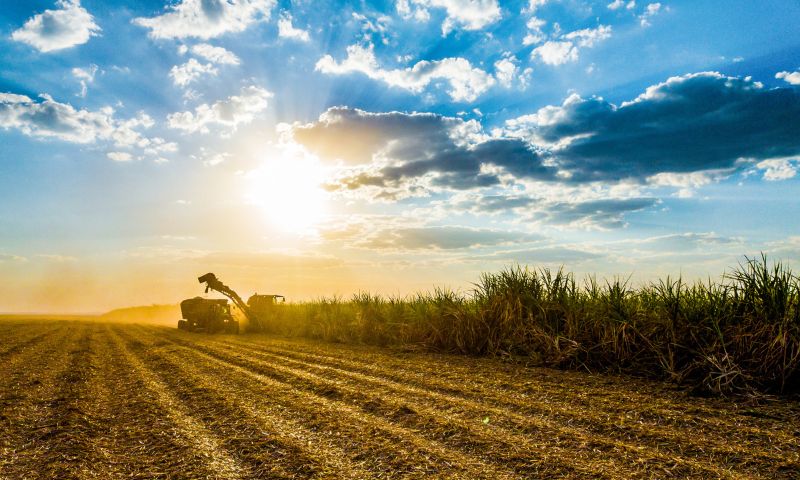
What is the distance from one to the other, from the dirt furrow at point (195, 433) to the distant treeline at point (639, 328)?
598 centimetres

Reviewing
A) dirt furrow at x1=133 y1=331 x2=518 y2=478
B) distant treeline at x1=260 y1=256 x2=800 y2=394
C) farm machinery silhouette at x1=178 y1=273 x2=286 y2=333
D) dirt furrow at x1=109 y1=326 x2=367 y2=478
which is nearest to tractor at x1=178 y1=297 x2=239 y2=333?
farm machinery silhouette at x1=178 y1=273 x2=286 y2=333

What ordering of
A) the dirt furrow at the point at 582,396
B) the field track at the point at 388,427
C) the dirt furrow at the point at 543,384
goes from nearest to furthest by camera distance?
the field track at the point at 388,427 → the dirt furrow at the point at 582,396 → the dirt furrow at the point at 543,384

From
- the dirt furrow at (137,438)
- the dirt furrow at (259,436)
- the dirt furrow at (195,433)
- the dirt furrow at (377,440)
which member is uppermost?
the dirt furrow at (377,440)

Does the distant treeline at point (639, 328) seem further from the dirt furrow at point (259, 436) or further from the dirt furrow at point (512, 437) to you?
the dirt furrow at point (259, 436)

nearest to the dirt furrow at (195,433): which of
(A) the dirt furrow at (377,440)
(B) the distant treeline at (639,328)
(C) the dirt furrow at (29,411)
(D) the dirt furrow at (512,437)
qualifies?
(A) the dirt furrow at (377,440)

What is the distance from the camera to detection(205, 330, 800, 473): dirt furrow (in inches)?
177

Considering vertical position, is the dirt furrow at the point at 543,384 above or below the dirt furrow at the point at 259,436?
above

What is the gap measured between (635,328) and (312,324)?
508 inches

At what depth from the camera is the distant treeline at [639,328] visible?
6.65 m

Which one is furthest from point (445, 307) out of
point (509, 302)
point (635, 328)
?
point (635, 328)

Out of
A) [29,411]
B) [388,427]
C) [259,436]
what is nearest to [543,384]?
[388,427]

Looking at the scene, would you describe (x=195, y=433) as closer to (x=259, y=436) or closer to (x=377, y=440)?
(x=259, y=436)

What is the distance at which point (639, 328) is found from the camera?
8172mm

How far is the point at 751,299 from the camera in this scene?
24.3 feet
